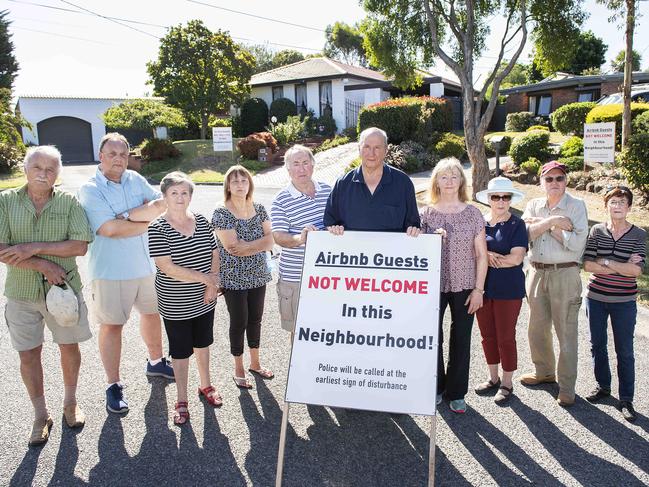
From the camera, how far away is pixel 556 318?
4062mm

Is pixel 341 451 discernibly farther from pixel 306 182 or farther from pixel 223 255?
pixel 306 182

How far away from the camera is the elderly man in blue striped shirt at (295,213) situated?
4160 millimetres

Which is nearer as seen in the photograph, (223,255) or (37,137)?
(223,255)

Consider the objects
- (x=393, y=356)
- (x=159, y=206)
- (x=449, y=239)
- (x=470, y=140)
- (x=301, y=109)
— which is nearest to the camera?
(x=393, y=356)

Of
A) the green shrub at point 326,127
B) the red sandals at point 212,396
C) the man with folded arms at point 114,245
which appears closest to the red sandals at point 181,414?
the red sandals at point 212,396

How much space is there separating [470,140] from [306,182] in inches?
369

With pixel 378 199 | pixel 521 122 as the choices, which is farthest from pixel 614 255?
pixel 521 122

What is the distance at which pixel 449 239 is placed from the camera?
376cm

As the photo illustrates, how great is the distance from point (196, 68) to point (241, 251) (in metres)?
28.4

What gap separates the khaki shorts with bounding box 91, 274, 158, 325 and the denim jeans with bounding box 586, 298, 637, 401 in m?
3.61

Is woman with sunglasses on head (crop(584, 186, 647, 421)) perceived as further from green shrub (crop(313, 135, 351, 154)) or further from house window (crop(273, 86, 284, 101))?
house window (crop(273, 86, 284, 101))

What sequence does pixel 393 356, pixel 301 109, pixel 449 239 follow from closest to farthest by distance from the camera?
pixel 393 356, pixel 449 239, pixel 301 109

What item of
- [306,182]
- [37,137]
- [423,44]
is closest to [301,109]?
[37,137]

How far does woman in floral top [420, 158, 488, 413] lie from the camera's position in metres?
3.74
